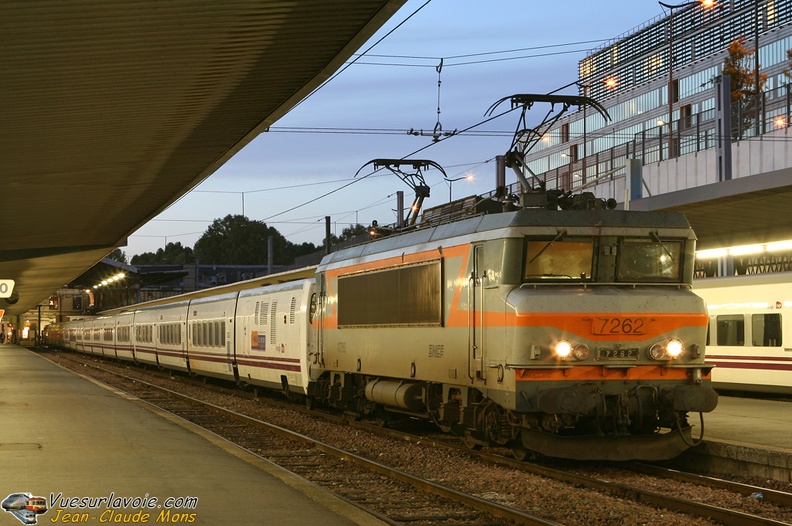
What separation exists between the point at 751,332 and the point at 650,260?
12320mm

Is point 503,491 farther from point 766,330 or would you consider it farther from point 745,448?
point 766,330

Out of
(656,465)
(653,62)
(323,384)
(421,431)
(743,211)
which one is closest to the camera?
(656,465)

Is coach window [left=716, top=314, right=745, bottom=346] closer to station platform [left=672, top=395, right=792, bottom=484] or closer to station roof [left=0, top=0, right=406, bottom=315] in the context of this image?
station platform [left=672, top=395, right=792, bottom=484]

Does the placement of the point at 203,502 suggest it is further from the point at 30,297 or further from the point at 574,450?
the point at 30,297

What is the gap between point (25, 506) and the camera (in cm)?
972

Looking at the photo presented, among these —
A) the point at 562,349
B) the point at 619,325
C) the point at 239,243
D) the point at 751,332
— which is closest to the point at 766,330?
the point at 751,332

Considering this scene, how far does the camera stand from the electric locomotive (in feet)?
43.2

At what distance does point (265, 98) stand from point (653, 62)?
3149 inches

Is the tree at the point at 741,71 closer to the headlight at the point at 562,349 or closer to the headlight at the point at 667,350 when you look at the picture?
the headlight at the point at 667,350

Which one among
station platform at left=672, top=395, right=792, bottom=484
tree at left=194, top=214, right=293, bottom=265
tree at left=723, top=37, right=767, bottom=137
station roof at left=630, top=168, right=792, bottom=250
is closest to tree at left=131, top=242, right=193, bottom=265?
tree at left=194, top=214, right=293, bottom=265

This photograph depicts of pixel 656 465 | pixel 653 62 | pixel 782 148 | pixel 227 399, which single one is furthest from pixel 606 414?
pixel 653 62

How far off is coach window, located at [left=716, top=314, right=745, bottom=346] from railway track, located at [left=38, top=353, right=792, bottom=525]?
1182 centimetres

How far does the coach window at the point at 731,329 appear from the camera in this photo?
2557 centimetres

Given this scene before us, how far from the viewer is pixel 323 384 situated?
21.6 meters
